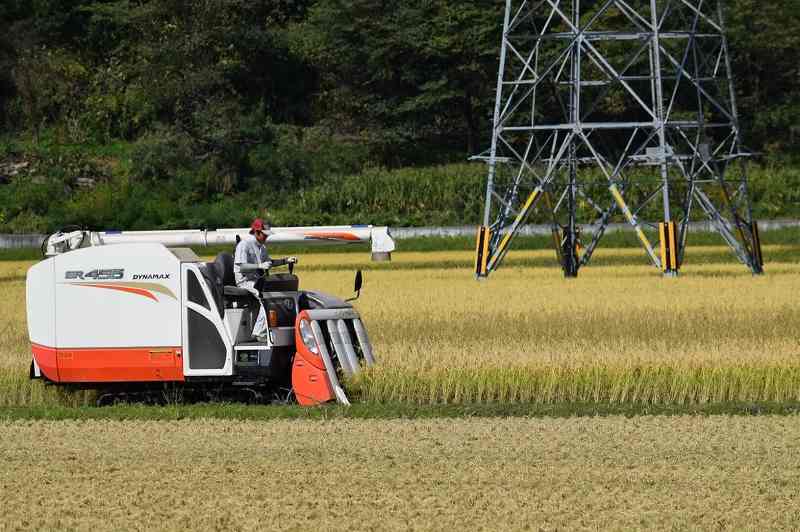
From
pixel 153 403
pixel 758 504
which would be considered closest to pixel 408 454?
pixel 758 504

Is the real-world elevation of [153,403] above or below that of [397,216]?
above

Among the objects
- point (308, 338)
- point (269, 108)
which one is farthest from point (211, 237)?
point (269, 108)

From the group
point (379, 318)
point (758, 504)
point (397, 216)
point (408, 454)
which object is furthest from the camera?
point (397, 216)

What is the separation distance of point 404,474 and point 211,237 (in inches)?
438

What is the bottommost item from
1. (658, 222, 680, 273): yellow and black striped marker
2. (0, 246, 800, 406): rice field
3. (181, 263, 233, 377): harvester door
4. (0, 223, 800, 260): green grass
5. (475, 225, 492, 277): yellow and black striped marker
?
(0, 223, 800, 260): green grass

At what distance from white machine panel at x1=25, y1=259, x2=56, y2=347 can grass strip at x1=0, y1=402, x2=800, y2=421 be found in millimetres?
779

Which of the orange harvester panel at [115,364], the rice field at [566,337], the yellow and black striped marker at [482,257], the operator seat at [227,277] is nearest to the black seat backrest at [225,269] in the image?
the operator seat at [227,277]

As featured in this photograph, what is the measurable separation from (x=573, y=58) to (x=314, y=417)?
23286 millimetres

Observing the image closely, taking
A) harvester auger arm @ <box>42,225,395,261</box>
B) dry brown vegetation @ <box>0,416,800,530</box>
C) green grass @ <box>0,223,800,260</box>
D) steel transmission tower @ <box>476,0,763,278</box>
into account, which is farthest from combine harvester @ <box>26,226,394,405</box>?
green grass @ <box>0,223,800,260</box>

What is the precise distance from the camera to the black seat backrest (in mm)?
16156

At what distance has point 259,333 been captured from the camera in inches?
627

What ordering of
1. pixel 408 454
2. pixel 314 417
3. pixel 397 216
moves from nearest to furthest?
pixel 408 454, pixel 314 417, pixel 397 216

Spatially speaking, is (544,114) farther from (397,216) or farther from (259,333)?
(259,333)

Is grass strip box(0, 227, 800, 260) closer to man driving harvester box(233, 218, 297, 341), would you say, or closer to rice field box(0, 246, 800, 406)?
rice field box(0, 246, 800, 406)
